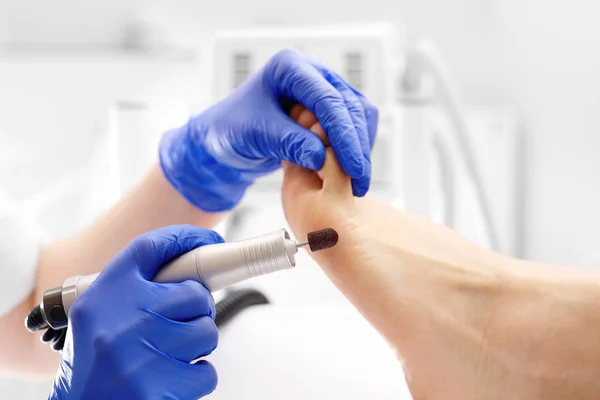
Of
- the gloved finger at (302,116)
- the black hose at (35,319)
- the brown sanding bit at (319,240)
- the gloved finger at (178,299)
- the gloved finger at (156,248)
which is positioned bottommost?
the black hose at (35,319)

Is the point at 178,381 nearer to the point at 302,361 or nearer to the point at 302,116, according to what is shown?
the point at 302,361

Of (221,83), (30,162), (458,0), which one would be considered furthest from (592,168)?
(30,162)

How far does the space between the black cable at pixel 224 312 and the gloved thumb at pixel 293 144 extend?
195mm

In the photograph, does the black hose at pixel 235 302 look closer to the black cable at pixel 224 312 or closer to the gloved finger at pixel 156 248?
the black cable at pixel 224 312

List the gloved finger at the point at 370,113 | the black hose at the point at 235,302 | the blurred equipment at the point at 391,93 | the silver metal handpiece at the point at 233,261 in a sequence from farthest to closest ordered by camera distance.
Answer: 1. the blurred equipment at the point at 391,93
2. the gloved finger at the point at 370,113
3. the black hose at the point at 235,302
4. the silver metal handpiece at the point at 233,261

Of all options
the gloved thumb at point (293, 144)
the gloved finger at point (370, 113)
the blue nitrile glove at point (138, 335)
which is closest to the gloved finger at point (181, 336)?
the blue nitrile glove at point (138, 335)

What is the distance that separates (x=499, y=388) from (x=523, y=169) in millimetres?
1799

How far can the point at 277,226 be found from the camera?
120 centimetres

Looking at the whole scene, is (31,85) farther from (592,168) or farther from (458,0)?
(592,168)

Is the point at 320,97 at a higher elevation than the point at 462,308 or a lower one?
higher

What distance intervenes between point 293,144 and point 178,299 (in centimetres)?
30

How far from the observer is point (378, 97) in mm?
1236

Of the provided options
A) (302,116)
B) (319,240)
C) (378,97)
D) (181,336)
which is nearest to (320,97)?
(302,116)

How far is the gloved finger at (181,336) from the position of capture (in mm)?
551
